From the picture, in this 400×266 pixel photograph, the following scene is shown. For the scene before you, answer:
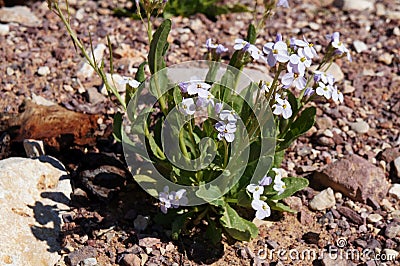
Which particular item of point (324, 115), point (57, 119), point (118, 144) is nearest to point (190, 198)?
point (118, 144)

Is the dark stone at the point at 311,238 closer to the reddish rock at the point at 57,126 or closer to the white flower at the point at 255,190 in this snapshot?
the white flower at the point at 255,190

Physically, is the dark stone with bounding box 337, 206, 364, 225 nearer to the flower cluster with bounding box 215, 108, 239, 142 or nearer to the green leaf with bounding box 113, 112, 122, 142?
the flower cluster with bounding box 215, 108, 239, 142

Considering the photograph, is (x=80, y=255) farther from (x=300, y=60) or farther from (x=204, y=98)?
(x=300, y=60)

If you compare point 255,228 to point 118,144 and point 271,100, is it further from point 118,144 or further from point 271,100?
point 118,144

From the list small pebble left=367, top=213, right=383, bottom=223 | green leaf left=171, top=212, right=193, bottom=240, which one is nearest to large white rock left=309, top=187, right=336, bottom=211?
small pebble left=367, top=213, right=383, bottom=223

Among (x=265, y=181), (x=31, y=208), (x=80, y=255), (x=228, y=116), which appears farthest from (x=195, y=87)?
(x=31, y=208)
